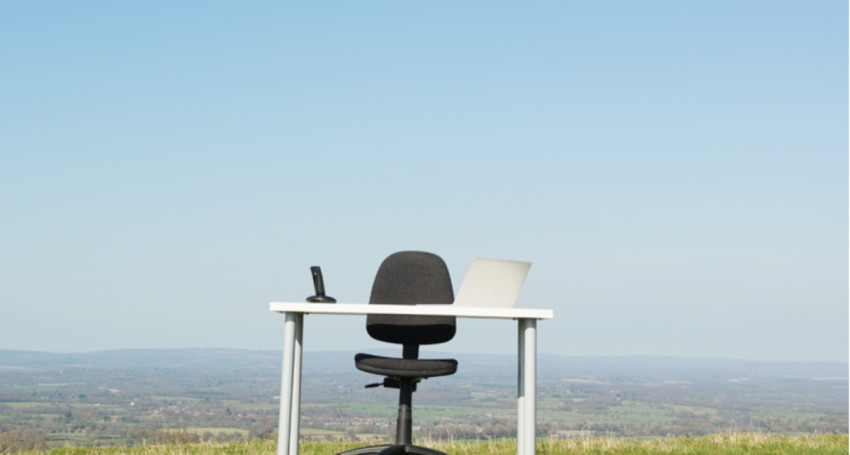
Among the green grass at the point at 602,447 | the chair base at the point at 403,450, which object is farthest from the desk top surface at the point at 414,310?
the green grass at the point at 602,447

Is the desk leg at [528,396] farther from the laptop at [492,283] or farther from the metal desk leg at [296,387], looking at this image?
the metal desk leg at [296,387]

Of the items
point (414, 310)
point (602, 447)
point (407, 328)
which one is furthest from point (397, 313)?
point (602, 447)

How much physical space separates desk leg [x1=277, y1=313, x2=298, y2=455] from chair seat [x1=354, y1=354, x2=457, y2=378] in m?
0.56

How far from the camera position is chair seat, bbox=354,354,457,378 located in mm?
3668

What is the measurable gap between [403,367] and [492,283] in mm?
795

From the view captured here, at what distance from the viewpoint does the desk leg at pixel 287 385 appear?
3.16 m

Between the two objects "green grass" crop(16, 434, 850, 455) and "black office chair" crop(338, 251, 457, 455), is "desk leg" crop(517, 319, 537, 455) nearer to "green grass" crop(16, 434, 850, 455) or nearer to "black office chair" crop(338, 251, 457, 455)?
"black office chair" crop(338, 251, 457, 455)

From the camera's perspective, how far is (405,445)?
12.1ft

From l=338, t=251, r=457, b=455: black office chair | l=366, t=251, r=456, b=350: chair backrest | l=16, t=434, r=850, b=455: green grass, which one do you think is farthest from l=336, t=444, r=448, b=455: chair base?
l=16, t=434, r=850, b=455: green grass

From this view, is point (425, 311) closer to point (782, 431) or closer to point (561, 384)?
point (782, 431)

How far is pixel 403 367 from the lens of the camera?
3.67m

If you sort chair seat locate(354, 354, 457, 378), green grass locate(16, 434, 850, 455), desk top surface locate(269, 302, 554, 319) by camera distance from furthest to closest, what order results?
green grass locate(16, 434, 850, 455)
chair seat locate(354, 354, 457, 378)
desk top surface locate(269, 302, 554, 319)

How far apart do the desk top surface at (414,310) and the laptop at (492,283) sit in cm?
4

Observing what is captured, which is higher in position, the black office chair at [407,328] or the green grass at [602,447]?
the black office chair at [407,328]
